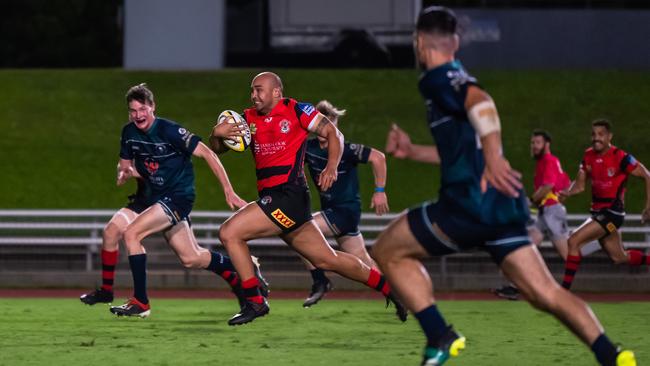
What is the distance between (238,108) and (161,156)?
1885cm

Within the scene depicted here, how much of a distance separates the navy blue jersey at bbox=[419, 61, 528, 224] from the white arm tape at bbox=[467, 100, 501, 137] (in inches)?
6.0

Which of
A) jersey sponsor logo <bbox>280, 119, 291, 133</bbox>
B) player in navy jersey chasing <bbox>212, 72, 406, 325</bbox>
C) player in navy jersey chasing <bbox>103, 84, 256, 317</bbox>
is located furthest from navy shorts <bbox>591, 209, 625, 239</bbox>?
jersey sponsor logo <bbox>280, 119, 291, 133</bbox>

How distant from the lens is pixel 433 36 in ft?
23.8

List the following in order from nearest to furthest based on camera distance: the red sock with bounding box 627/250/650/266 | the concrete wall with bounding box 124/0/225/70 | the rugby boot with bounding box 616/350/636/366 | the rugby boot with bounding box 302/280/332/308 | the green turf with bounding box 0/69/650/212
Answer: the rugby boot with bounding box 616/350/636/366, the rugby boot with bounding box 302/280/332/308, the red sock with bounding box 627/250/650/266, the green turf with bounding box 0/69/650/212, the concrete wall with bounding box 124/0/225/70

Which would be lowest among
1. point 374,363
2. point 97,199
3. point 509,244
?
point 97,199

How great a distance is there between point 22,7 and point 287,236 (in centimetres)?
3642

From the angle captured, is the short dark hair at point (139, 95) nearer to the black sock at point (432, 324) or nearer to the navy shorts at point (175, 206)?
the navy shorts at point (175, 206)

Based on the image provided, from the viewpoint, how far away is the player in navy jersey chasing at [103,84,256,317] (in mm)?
11516

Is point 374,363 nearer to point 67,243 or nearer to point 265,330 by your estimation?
point 265,330

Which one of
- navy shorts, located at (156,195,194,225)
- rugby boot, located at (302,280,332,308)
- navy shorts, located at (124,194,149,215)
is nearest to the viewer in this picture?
navy shorts, located at (156,195,194,225)

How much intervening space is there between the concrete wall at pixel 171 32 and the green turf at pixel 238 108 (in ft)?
4.81

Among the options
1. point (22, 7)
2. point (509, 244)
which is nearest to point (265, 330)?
point (509, 244)

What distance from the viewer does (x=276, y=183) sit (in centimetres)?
1050

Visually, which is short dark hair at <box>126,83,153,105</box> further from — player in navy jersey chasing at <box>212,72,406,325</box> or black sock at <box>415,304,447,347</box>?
black sock at <box>415,304,447,347</box>
